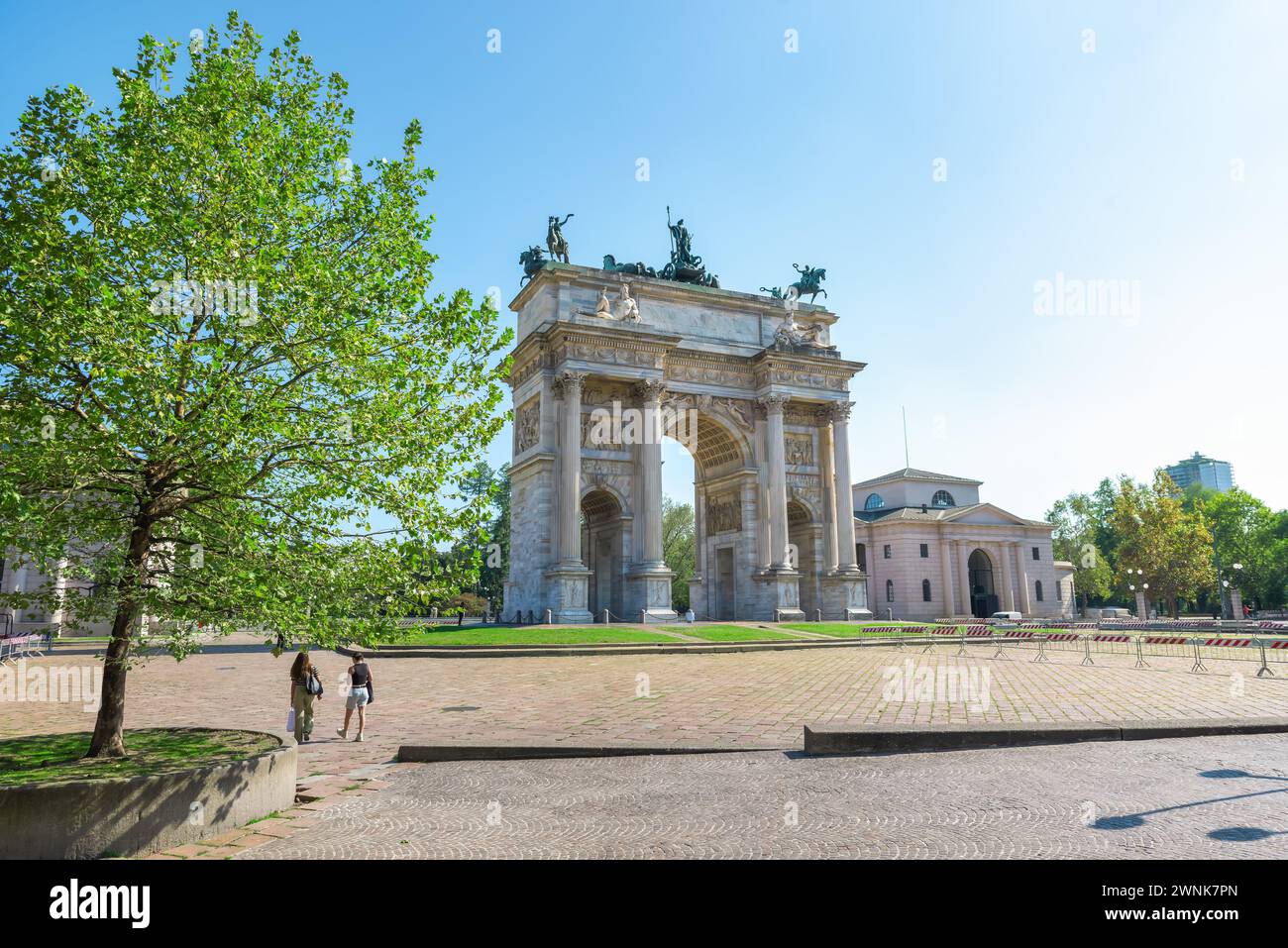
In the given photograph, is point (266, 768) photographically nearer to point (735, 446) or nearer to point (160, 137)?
point (160, 137)

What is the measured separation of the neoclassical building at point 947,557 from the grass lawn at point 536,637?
135 ft

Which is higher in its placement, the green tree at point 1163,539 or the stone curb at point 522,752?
the green tree at point 1163,539

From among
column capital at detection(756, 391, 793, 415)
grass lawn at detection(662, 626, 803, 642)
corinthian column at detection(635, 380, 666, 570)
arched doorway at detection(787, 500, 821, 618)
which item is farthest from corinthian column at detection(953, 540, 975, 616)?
grass lawn at detection(662, 626, 803, 642)

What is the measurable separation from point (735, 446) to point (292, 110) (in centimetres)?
3949

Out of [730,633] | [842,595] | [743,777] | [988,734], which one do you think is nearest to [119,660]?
Answer: [743,777]

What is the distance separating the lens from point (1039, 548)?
7244cm

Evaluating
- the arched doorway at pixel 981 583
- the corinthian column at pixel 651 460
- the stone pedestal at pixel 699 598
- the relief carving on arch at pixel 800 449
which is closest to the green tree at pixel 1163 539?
the arched doorway at pixel 981 583

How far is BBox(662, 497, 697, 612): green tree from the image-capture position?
73.1 meters

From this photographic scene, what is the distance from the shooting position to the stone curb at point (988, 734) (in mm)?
9609

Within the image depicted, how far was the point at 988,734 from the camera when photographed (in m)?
9.92

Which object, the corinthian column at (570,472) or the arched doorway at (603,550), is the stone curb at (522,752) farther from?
the arched doorway at (603,550)

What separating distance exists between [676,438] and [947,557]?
110 ft

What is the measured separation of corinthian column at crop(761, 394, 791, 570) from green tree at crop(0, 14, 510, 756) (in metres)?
36.6
